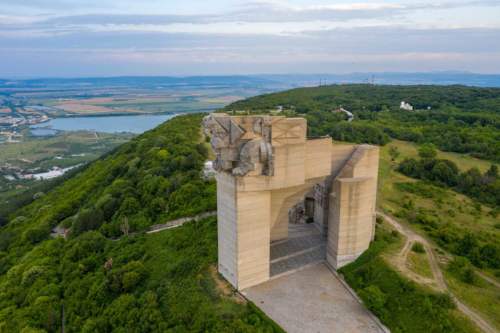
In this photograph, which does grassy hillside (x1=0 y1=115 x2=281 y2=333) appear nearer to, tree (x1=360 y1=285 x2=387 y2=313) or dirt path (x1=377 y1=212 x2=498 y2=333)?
tree (x1=360 y1=285 x2=387 y2=313)

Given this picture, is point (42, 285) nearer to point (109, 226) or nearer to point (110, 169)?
point (109, 226)

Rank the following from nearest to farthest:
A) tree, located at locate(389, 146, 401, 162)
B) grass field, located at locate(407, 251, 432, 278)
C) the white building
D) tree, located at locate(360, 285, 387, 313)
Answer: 1. tree, located at locate(360, 285, 387, 313)
2. grass field, located at locate(407, 251, 432, 278)
3. tree, located at locate(389, 146, 401, 162)
4. the white building

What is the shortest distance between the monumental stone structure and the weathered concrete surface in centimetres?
115

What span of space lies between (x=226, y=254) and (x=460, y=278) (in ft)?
45.4

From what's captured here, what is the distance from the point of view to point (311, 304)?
2000 cm

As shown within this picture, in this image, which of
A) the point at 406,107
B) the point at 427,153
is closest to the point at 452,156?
the point at 427,153

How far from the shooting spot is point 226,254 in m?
21.7

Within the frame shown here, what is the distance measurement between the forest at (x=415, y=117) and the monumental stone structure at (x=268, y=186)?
32.7 meters

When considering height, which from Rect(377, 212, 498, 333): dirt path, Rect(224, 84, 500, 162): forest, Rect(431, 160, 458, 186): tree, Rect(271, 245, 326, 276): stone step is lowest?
Rect(271, 245, 326, 276): stone step

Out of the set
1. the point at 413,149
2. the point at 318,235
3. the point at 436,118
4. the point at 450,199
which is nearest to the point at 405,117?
the point at 436,118

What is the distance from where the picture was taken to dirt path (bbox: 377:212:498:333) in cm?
1811

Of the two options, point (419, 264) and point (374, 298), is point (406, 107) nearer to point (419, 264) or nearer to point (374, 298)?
point (419, 264)

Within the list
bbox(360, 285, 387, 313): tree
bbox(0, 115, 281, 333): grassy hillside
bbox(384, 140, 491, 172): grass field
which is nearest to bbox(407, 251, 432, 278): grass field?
bbox(360, 285, 387, 313): tree

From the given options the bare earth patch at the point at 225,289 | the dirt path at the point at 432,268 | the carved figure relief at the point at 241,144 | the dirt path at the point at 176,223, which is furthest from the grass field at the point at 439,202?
the bare earth patch at the point at 225,289
